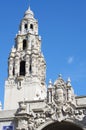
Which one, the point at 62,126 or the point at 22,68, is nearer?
the point at 62,126

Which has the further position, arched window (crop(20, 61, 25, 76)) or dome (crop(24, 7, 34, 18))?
dome (crop(24, 7, 34, 18))

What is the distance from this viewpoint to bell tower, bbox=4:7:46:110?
66.1 meters

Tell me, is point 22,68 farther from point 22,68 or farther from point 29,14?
point 29,14

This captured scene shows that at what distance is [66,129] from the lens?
48.5 metres

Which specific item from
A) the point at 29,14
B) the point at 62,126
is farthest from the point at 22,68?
the point at 62,126

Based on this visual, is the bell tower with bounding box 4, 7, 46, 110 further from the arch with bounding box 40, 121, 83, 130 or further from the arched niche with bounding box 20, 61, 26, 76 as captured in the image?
the arch with bounding box 40, 121, 83, 130

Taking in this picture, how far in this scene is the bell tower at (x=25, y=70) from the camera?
6612cm

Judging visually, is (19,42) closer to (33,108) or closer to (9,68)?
(9,68)

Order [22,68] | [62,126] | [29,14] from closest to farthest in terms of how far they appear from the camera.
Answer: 1. [62,126]
2. [22,68]
3. [29,14]

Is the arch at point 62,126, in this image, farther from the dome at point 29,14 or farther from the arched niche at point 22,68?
the dome at point 29,14

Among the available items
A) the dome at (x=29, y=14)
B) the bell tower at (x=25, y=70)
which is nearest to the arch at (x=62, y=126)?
the bell tower at (x=25, y=70)

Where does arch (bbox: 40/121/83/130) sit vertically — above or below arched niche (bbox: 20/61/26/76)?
below

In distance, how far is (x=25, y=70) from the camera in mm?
67000

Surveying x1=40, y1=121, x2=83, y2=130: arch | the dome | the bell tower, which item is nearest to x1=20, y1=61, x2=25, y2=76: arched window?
the bell tower
